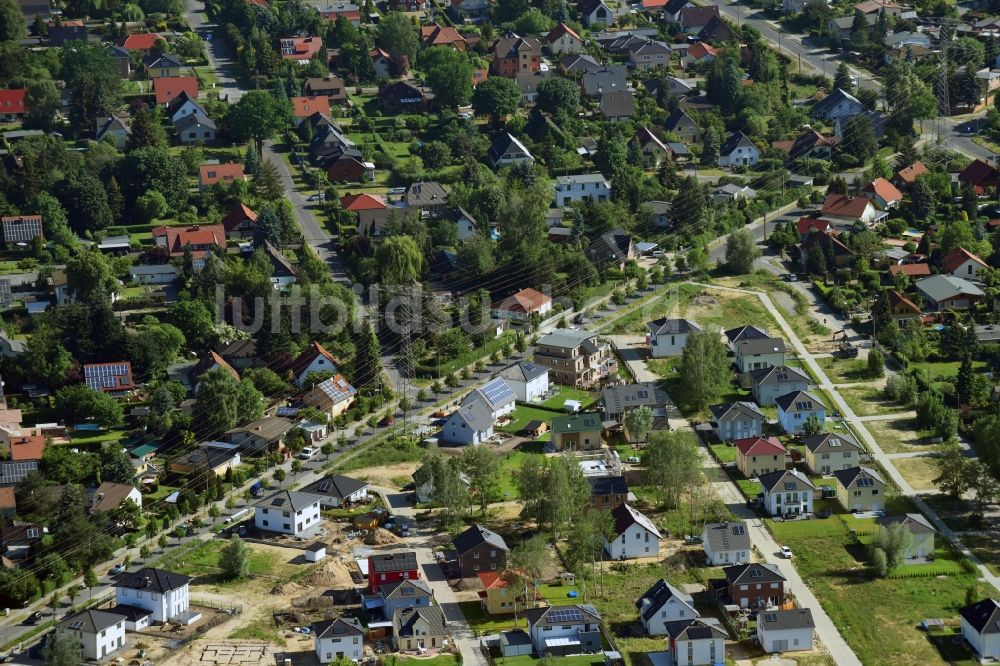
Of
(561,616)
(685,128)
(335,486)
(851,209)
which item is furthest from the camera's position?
(685,128)

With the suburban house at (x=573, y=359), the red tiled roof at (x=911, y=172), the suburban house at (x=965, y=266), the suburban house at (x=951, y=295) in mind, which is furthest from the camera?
the red tiled roof at (x=911, y=172)

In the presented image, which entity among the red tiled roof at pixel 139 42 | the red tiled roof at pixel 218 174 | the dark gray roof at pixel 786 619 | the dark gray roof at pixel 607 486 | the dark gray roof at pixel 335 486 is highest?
the red tiled roof at pixel 139 42

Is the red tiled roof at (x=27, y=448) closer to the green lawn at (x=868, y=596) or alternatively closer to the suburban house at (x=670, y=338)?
the suburban house at (x=670, y=338)

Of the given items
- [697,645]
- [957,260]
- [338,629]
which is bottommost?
[957,260]

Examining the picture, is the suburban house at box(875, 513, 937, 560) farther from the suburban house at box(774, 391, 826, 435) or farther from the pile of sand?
the pile of sand

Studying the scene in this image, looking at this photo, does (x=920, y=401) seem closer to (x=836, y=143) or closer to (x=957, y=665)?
(x=957, y=665)

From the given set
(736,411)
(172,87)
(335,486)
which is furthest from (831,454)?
(172,87)

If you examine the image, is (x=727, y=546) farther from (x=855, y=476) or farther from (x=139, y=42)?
(x=139, y=42)

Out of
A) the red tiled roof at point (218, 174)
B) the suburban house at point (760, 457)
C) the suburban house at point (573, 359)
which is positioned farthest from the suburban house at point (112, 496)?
the red tiled roof at point (218, 174)
